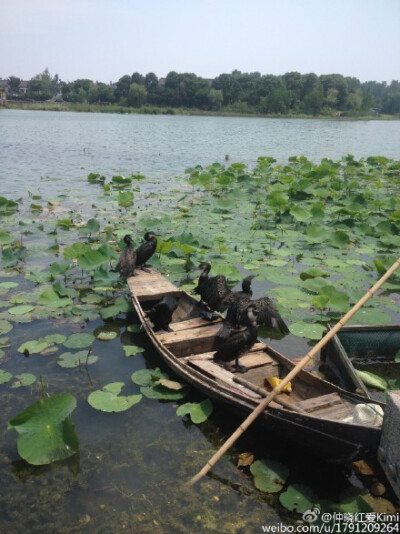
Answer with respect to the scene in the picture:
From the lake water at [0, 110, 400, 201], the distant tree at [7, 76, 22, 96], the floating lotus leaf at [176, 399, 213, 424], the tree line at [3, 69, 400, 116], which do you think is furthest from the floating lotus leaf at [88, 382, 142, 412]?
the distant tree at [7, 76, 22, 96]

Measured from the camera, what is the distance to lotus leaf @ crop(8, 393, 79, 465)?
12.2 feet

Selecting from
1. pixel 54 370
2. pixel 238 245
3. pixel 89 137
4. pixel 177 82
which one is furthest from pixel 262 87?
pixel 54 370

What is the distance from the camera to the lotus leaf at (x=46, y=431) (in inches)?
147

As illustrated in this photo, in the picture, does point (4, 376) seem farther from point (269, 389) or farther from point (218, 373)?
point (269, 389)

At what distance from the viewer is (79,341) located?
5.69 m

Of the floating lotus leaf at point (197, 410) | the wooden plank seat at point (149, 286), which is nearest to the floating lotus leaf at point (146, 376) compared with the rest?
the floating lotus leaf at point (197, 410)

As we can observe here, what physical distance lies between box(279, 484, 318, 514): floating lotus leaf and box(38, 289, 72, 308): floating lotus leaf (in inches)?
165

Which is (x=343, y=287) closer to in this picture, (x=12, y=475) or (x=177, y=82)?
(x=12, y=475)

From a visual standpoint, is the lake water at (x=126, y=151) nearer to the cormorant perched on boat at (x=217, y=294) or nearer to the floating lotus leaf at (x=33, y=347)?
the floating lotus leaf at (x=33, y=347)

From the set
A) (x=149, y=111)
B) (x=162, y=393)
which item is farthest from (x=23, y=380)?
(x=149, y=111)

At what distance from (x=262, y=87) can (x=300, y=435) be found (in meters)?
76.8

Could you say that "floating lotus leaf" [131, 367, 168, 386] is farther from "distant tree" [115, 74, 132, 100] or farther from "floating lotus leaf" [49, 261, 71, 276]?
"distant tree" [115, 74, 132, 100]

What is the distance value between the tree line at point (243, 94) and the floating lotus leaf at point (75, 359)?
68.6 metres

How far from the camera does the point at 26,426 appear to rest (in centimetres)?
379
